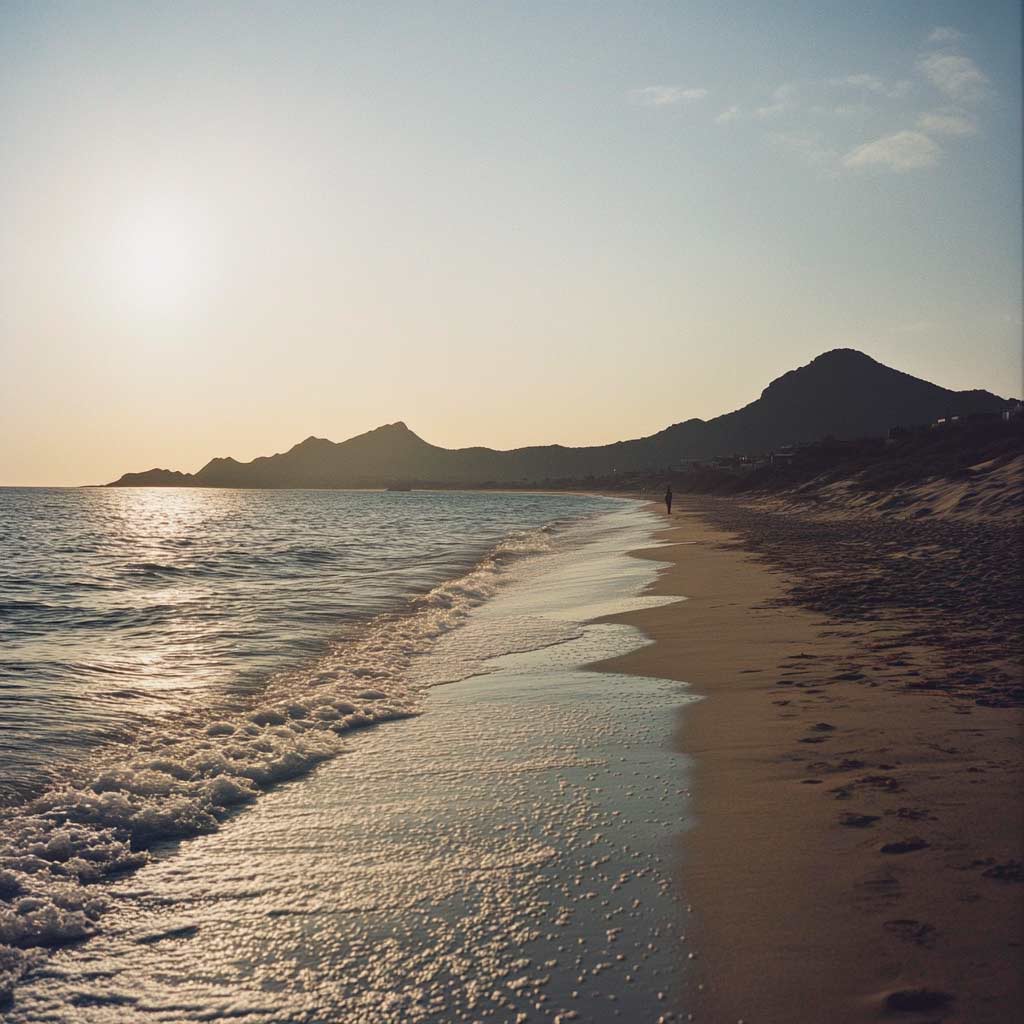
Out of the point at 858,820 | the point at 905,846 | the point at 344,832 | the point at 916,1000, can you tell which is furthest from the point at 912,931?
the point at 344,832

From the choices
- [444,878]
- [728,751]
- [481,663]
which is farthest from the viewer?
[481,663]

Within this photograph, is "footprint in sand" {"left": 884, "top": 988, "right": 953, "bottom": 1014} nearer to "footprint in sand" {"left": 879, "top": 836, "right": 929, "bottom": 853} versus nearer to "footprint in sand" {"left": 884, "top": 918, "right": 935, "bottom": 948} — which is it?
"footprint in sand" {"left": 884, "top": 918, "right": 935, "bottom": 948}

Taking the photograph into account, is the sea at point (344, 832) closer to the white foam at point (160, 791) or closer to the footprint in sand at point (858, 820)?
the white foam at point (160, 791)

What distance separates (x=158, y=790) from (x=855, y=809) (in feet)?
17.7

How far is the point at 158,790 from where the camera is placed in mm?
5992

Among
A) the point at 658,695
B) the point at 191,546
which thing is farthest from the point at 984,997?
the point at 191,546

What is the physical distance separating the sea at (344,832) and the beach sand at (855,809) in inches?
14.5

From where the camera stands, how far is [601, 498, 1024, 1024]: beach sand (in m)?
3.15

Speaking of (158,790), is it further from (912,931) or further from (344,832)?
(912,931)

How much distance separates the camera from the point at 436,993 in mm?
3219

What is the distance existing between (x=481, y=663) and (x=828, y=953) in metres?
7.43

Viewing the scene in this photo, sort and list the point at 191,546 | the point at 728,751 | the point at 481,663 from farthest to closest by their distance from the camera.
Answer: the point at 191,546, the point at 481,663, the point at 728,751

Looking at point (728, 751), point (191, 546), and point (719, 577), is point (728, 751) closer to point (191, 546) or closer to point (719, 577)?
point (719, 577)

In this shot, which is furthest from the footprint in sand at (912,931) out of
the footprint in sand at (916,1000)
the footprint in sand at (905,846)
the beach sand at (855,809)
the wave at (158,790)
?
the wave at (158,790)
